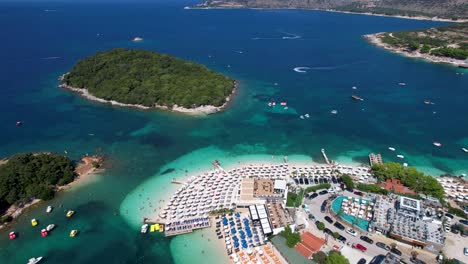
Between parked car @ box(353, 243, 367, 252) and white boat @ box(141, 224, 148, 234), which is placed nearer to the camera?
parked car @ box(353, 243, 367, 252)

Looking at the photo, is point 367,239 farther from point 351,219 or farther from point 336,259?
point 336,259

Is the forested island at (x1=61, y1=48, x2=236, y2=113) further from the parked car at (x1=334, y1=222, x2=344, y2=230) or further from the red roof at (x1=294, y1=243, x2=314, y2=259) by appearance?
the red roof at (x1=294, y1=243, x2=314, y2=259)

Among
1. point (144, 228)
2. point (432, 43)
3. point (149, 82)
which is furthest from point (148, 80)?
point (432, 43)

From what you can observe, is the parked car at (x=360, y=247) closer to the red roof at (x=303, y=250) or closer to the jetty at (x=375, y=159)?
the red roof at (x=303, y=250)

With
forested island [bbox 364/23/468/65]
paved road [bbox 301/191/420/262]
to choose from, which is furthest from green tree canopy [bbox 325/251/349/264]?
forested island [bbox 364/23/468/65]

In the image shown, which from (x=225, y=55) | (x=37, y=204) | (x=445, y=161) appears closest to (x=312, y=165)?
(x=445, y=161)

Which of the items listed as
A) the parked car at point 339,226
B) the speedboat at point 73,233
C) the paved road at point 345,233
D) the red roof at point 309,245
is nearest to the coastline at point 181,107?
the paved road at point 345,233
